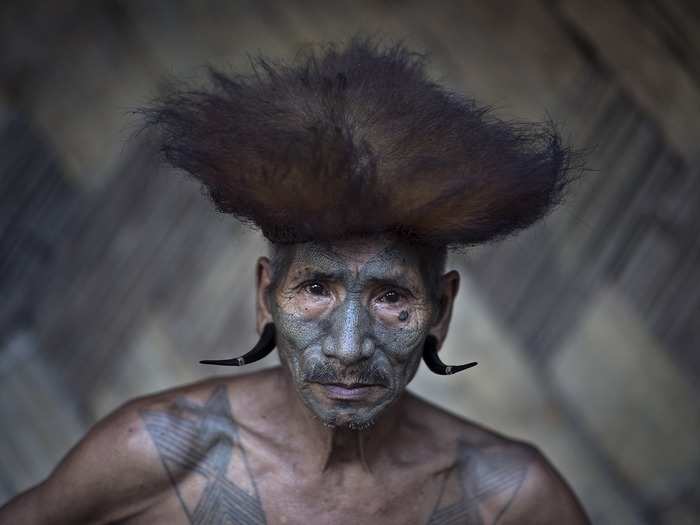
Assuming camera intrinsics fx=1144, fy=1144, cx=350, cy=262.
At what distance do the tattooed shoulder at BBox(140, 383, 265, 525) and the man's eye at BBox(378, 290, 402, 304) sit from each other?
71cm

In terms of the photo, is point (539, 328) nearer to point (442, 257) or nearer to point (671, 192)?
point (671, 192)

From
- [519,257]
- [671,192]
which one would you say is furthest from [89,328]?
[671,192]

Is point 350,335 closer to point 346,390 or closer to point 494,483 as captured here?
point 346,390

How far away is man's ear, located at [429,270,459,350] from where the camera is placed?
301 centimetres

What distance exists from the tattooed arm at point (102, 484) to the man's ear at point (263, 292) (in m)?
0.51

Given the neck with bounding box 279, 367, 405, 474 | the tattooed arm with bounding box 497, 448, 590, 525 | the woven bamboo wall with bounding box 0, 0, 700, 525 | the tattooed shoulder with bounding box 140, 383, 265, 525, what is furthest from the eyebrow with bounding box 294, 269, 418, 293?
the woven bamboo wall with bounding box 0, 0, 700, 525

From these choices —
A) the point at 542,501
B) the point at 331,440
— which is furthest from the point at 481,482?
the point at 331,440

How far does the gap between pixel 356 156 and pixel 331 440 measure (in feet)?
3.12

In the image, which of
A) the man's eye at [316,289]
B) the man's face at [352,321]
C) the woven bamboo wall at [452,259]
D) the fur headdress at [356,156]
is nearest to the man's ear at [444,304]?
the man's face at [352,321]

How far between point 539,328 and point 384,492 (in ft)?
7.53

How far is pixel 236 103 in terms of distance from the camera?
105 inches

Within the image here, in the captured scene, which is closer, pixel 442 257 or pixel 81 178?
pixel 442 257

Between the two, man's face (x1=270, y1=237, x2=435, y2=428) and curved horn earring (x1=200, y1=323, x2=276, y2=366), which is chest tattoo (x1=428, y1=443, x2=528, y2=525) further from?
curved horn earring (x1=200, y1=323, x2=276, y2=366)

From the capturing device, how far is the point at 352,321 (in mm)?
2676
